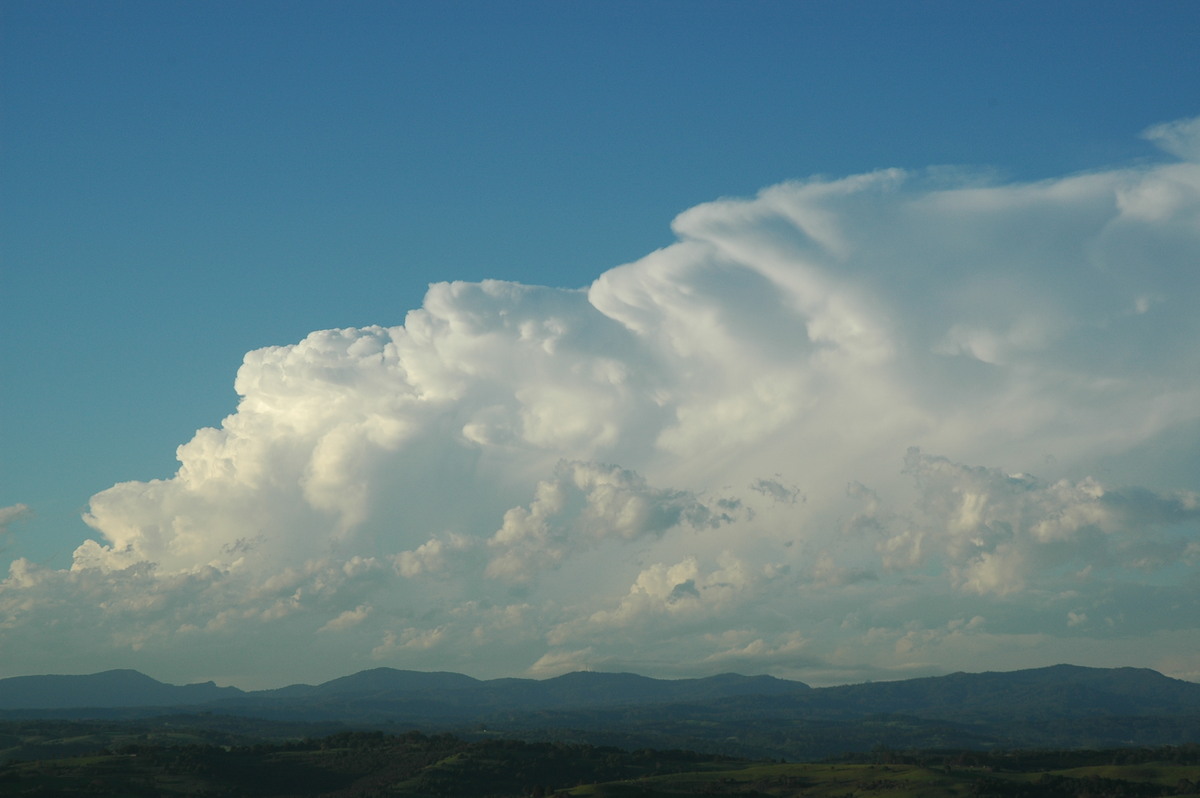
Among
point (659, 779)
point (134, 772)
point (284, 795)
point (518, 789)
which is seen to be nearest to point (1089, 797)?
point (659, 779)

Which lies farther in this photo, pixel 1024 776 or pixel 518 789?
pixel 518 789

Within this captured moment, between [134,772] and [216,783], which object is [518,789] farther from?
[134,772]

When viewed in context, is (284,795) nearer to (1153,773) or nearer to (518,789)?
(518,789)

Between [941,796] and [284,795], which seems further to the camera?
[284,795]

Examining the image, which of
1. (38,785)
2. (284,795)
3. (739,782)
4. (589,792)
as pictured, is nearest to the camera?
(589,792)

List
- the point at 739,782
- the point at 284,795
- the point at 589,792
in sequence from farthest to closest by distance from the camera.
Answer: the point at 284,795
the point at 739,782
the point at 589,792

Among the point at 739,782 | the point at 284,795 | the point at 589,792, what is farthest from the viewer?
the point at 284,795

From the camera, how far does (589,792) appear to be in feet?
478

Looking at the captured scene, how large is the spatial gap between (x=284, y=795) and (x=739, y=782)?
87.5m

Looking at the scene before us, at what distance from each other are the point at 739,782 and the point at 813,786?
1508 centimetres

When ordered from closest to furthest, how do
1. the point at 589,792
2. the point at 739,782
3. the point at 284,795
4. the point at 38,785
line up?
the point at 589,792
the point at 38,785
the point at 739,782
the point at 284,795

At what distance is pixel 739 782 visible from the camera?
182 metres

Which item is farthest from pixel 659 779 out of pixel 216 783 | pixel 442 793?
pixel 216 783

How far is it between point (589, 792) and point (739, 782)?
46.7 metres
